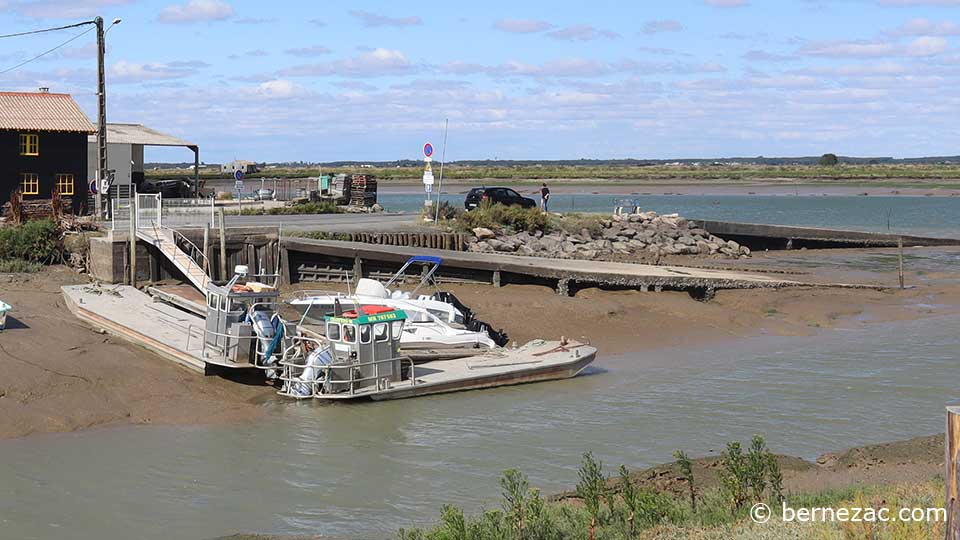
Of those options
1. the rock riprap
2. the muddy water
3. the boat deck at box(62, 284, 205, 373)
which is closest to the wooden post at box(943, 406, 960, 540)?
Result: the muddy water

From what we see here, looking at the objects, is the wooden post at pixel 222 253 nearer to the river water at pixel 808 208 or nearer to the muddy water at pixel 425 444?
the muddy water at pixel 425 444

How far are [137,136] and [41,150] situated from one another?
9.71 metres

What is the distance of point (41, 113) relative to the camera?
4019 centimetres

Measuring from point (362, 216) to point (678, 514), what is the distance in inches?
1354

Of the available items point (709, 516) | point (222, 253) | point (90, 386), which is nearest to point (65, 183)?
point (222, 253)

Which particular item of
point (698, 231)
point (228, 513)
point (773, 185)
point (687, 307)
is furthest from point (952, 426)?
point (773, 185)

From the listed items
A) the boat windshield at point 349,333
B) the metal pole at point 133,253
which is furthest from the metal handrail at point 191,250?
the boat windshield at point 349,333

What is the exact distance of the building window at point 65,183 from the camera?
129 feet

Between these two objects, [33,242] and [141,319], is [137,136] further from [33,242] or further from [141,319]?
[141,319]

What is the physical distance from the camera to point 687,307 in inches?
1251

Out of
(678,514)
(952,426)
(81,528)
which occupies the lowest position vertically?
(81,528)

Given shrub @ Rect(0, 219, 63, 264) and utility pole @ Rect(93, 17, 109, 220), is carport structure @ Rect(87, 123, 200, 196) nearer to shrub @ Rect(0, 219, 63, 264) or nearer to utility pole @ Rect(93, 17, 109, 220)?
utility pole @ Rect(93, 17, 109, 220)

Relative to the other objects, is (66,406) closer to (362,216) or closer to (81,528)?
(81,528)

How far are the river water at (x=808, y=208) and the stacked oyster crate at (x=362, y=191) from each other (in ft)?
→ 20.2
